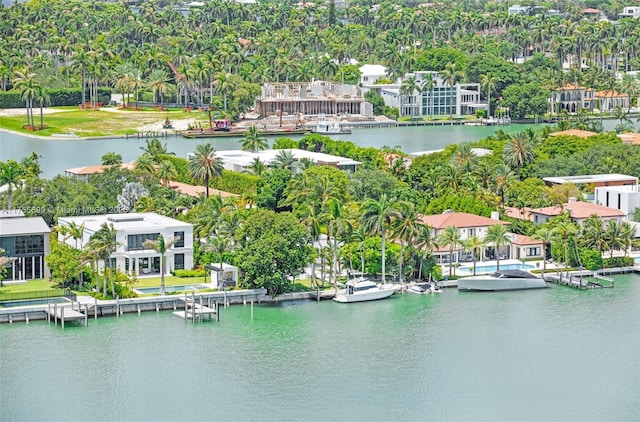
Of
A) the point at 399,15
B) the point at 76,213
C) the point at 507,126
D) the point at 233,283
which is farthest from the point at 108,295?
the point at 399,15

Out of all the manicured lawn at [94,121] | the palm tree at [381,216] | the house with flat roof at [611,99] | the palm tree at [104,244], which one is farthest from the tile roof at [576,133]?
the palm tree at [104,244]

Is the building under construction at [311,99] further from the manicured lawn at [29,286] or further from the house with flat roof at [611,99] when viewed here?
the manicured lawn at [29,286]

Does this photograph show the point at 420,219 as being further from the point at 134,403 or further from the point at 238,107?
the point at 238,107

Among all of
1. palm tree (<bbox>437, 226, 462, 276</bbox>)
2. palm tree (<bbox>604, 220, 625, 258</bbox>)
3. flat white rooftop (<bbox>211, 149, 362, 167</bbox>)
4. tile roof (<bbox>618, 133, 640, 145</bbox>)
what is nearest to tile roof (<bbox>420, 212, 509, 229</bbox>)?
palm tree (<bbox>437, 226, 462, 276</bbox>)

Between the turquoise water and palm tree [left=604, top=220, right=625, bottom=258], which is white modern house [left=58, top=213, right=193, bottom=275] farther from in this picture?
palm tree [left=604, top=220, right=625, bottom=258]

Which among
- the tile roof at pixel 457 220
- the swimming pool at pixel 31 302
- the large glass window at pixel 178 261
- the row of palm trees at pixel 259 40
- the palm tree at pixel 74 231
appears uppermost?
the row of palm trees at pixel 259 40

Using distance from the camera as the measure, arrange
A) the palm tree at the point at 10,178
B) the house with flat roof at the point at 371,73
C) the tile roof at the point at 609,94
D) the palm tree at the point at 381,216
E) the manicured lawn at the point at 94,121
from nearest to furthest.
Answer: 1. the palm tree at the point at 381,216
2. the palm tree at the point at 10,178
3. the manicured lawn at the point at 94,121
4. the tile roof at the point at 609,94
5. the house with flat roof at the point at 371,73

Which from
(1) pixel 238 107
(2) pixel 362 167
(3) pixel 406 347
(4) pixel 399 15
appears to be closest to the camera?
(3) pixel 406 347
